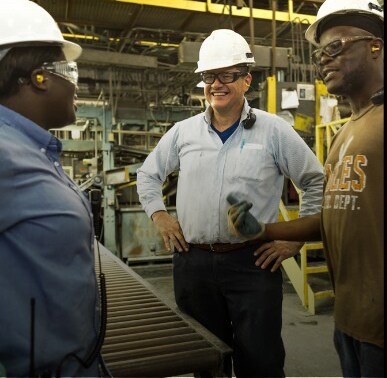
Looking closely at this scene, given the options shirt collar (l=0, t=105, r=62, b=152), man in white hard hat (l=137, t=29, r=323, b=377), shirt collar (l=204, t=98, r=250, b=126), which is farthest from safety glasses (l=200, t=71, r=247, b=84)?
shirt collar (l=0, t=105, r=62, b=152)

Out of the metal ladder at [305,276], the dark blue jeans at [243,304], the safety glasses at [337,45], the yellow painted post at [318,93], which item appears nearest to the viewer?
the safety glasses at [337,45]

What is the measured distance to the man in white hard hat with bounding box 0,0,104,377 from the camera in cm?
108

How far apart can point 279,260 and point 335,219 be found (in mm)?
661

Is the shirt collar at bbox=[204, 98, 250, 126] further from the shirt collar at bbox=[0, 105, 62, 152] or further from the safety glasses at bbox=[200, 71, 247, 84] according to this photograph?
the shirt collar at bbox=[0, 105, 62, 152]

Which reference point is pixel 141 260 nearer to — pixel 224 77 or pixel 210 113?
pixel 210 113

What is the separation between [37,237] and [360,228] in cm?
95

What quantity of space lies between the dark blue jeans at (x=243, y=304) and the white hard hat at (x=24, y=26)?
1212mm

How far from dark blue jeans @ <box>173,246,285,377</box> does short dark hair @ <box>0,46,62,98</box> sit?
46.1 inches

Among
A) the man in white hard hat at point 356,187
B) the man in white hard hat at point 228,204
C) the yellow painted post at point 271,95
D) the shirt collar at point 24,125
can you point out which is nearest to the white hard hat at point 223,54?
the man in white hard hat at point 228,204

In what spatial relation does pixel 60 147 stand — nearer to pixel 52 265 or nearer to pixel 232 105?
pixel 52 265

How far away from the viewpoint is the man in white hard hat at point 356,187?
1206mm

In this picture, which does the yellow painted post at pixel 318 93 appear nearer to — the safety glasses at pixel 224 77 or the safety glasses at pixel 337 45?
the safety glasses at pixel 224 77

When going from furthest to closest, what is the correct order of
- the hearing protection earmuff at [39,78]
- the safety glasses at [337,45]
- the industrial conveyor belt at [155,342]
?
the industrial conveyor belt at [155,342]
the safety glasses at [337,45]
the hearing protection earmuff at [39,78]

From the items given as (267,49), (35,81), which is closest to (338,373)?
(35,81)
